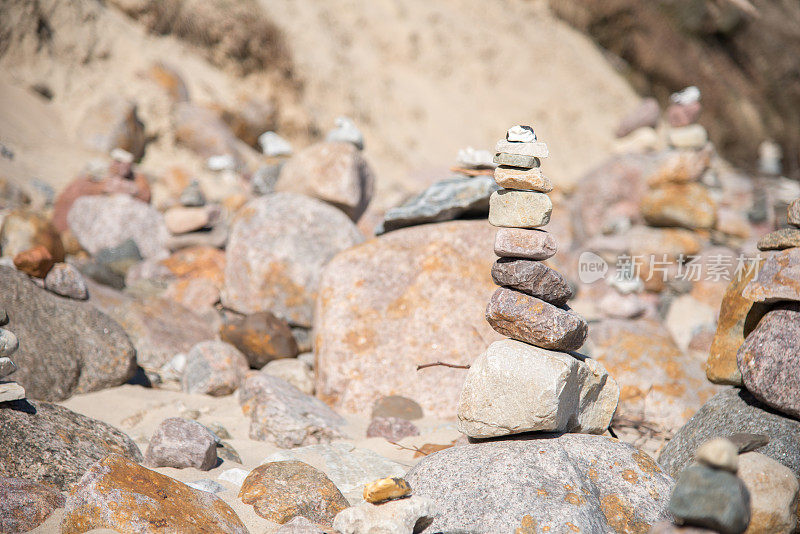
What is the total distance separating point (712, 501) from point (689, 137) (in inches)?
334

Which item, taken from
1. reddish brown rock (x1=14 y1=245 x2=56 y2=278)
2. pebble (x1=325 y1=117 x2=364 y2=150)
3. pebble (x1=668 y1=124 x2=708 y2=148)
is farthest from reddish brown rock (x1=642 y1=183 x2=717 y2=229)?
reddish brown rock (x1=14 y1=245 x2=56 y2=278)

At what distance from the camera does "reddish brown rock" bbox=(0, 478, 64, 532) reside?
8.43ft

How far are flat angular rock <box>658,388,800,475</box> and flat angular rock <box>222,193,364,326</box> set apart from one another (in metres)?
3.32

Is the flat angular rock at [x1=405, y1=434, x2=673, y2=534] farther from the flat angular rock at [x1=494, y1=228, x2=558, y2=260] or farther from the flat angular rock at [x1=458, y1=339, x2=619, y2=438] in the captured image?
the flat angular rock at [x1=494, y1=228, x2=558, y2=260]

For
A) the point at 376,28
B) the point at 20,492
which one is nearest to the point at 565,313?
the point at 20,492

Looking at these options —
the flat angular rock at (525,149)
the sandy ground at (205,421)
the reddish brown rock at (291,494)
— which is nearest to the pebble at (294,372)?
the sandy ground at (205,421)

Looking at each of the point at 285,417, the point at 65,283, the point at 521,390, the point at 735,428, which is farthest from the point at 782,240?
the point at 65,283

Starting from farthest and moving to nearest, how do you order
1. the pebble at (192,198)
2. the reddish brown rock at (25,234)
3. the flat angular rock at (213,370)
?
the pebble at (192,198), the reddish brown rock at (25,234), the flat angular rock at (213,370)

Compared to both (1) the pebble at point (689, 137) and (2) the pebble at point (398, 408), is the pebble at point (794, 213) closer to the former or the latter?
(2) the pebble at point (398, 408)

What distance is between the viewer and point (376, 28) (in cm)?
1556

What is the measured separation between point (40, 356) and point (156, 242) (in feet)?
12.0

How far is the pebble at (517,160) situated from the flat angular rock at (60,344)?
316cm

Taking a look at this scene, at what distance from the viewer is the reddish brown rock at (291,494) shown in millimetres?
2908

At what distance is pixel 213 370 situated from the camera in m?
4.64
